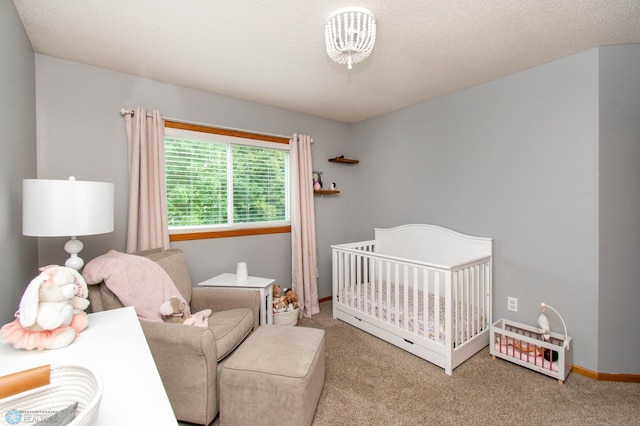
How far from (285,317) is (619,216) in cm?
279

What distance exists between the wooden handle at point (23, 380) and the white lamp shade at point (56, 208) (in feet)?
2.95

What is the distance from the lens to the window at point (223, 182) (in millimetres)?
2764

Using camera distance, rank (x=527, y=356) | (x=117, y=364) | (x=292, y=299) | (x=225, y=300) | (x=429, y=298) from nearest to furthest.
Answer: (x=117, y=364) < (x=527, y=356) < (x=225, y=300) < (x=429, y=298) < (x=292, y=299)

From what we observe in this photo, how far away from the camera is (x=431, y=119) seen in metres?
3.10

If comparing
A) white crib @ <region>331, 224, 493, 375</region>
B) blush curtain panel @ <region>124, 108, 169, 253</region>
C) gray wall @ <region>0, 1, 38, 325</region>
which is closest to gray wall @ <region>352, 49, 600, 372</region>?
white crib @ <region>331, 224, 493, 375</region>

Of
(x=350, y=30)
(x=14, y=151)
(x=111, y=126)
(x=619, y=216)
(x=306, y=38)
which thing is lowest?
(x=619, y=216)

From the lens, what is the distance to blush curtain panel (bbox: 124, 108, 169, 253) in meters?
2.44

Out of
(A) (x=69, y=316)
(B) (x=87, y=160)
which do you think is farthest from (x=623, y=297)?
(B) (x=87, y=160)

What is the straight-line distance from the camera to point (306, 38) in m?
1.94

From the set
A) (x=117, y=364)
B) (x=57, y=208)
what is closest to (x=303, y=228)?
(x=57, y=208)

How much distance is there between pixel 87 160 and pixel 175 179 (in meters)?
0.66

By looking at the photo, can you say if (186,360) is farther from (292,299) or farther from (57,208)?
(292,299)

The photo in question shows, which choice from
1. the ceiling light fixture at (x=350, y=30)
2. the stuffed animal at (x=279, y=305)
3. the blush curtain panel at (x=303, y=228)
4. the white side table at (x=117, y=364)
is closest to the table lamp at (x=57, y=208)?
the white side table at (x=117, y=364)

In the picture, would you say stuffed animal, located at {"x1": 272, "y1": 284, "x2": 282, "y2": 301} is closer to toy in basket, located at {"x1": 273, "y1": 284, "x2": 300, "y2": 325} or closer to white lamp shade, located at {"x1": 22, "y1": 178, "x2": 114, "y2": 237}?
toy in basket, located at {"x1": 273, "y1": 284, "x2": 300, "y2": 325}
